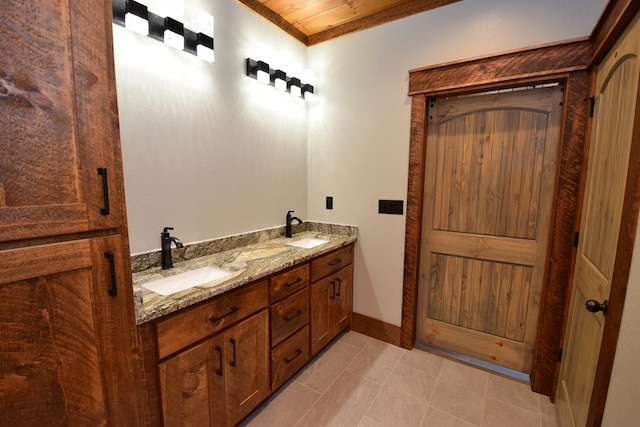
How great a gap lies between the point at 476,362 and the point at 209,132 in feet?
8.47

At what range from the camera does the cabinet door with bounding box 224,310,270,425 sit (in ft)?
Result: 4.76

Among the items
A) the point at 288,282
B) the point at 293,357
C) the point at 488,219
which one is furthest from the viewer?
the point at 488,219

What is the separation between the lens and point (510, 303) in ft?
6.78

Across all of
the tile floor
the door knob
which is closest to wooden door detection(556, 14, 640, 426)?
the door knob

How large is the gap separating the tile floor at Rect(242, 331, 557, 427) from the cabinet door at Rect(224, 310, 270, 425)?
6.8 inches

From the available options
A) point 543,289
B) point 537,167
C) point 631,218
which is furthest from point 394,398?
point 537,167

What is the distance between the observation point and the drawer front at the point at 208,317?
116cm

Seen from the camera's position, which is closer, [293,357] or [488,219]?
[293,357]

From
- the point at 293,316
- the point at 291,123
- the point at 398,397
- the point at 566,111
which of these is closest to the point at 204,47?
the point at 291,123

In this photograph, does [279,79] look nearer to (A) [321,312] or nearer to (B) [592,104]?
(A) [321,312]

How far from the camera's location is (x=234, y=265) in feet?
5.57

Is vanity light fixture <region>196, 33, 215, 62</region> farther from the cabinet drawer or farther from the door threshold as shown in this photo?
the door threshold

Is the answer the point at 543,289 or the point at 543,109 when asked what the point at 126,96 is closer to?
the point at 543,109

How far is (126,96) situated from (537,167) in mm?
2481
